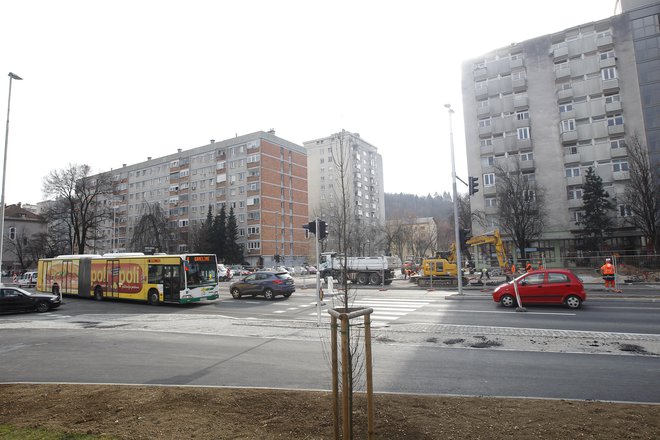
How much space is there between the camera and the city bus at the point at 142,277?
66.9 ft

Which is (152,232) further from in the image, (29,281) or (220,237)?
(29,281)

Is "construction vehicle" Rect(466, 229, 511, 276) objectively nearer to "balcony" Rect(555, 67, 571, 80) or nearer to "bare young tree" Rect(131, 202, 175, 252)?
"balcony" Rect(555, 67, 571, 80)

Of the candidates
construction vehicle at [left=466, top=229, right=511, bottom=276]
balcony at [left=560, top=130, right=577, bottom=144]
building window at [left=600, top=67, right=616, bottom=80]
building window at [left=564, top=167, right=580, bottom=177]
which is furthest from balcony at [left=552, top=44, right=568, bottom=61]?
construction vehicle at [left=466, top=229, right=511, bottom=276]

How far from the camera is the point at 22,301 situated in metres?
19.2

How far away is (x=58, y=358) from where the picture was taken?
29.3ft

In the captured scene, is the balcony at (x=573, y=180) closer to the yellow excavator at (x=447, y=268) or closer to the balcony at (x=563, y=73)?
the balcony at (x=563, y=73)

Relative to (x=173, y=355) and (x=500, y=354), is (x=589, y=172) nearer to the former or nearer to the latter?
(x=500, y=354)

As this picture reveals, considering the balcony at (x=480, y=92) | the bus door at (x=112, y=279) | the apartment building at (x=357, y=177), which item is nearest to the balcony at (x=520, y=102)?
the balcony at (x=480, y=92)

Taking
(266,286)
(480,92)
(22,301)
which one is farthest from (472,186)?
(480,92)

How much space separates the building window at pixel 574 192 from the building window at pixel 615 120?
320 inches

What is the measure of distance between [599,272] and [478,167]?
29.0 meters

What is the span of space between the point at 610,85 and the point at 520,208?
61.1ft

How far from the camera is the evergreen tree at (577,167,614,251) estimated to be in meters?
41.5

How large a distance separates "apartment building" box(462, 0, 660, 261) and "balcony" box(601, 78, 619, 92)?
4.3 inches
